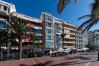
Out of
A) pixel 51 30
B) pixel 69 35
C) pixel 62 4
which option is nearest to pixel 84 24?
pixel 62 4

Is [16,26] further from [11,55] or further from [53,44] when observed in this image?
[53,44]

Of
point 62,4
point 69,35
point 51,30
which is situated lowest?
point 62,4

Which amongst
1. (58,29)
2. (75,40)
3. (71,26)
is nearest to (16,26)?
(58,29)

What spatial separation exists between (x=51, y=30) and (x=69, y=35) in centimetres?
2429

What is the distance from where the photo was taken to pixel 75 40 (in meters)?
109

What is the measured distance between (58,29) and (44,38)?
16.4 metres

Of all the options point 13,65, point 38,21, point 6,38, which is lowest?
point 13,65

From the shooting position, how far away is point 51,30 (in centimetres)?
7788

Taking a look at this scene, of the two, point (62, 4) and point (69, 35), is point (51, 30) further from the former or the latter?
point (62, 4)

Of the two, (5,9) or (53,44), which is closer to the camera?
(5,9)

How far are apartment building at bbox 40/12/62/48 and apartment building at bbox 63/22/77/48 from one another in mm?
7183

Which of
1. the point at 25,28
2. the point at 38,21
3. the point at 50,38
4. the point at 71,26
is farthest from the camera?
the point at 71,26

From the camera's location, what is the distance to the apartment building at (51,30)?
72812mm

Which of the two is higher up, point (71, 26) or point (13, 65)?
point (71, 26)
